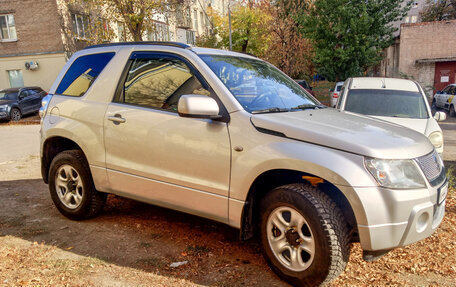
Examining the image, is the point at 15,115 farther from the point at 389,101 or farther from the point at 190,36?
the point at 190,36

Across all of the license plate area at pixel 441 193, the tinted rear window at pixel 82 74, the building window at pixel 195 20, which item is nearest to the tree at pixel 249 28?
the building window at pixel 195 20

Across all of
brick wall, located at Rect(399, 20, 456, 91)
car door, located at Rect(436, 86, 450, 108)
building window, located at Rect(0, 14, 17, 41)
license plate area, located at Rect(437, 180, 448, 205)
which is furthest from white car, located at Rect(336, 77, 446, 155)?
building window, located at Rect(0, 14, 17, 41)

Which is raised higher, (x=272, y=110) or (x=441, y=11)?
(x=441, y=11)

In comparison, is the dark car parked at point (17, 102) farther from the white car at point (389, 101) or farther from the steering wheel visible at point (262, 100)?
the steering wheel visible at point (262, 100)

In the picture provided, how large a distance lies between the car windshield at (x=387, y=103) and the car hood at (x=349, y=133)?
405 centimetres

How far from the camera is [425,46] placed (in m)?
24.0

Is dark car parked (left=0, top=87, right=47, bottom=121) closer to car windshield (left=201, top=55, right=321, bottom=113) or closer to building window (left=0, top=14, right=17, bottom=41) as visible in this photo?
building window (left=0, top=14, right=17, bottom=41)

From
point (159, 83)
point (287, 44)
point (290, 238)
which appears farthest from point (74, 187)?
point (287, 44)

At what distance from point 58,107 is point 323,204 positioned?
11.0 ft

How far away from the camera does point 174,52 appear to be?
3762 mm

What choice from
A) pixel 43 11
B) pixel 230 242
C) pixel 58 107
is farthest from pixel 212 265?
pixel 43 11

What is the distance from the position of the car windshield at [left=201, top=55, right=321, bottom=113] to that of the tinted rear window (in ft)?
4.54

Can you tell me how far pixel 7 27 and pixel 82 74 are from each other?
81.5 ft

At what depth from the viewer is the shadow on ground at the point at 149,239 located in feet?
11.1
